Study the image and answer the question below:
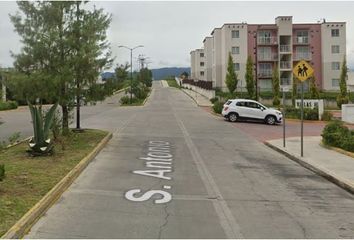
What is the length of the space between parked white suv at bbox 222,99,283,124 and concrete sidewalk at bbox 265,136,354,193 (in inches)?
502

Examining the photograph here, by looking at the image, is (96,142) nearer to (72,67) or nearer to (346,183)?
(72,67)

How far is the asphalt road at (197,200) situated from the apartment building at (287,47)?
63.8 meters

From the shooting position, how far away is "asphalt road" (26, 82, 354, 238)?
23.8 ft

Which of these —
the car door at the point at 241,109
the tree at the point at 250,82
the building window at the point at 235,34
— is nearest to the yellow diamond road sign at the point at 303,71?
the car door at the point at 241,109

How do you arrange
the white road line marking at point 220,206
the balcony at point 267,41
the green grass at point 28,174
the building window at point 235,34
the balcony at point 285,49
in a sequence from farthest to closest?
the building window at point 235,34, the balcony at point 267,41, the balcony at point 285,49, the green grass at point 28,174, the white road line marking at point 220,206

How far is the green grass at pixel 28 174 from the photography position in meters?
7.84

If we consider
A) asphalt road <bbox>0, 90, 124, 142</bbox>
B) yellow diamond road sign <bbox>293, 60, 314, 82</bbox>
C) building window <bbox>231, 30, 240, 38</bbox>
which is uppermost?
building window <bbox>231, 30, 240, 38</bbox>

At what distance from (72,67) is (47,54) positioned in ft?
Answer: 3.24

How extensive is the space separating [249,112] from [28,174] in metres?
24.3

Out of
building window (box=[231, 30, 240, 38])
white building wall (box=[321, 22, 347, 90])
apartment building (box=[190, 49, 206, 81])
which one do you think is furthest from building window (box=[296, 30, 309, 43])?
apartment building (box=[190, 49, 206, 81])

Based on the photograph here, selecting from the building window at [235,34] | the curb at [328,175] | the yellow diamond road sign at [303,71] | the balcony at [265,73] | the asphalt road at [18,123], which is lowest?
the curb at [328,175]

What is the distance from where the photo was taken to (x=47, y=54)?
58.6ft

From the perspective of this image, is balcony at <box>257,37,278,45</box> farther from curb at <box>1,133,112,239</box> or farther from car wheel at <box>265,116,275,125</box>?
curb at <box>1,133,112,239</box>

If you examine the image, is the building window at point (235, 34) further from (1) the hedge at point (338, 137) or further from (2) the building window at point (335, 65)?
(1) the hedge at point (338, 137)
